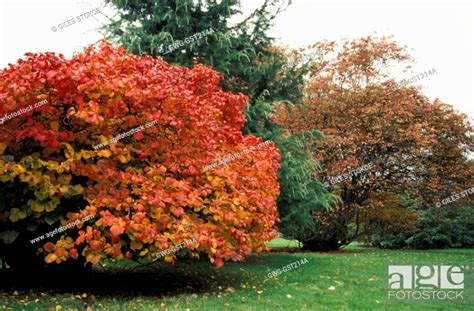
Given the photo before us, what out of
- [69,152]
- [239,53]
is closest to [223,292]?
[69,152]

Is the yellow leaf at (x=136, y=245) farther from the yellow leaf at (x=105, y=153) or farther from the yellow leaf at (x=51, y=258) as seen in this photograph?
the yellow leaf at (x=105, y=153)

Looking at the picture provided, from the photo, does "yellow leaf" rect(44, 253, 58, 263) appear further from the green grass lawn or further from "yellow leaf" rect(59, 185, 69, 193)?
"yellow leaf" rect(59, 185, 69, 193)

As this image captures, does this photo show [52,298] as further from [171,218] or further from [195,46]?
[195,46]

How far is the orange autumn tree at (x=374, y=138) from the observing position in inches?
869

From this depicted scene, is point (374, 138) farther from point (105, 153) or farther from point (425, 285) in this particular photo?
point (105, 153)

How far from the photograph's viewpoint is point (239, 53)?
46.4 ft

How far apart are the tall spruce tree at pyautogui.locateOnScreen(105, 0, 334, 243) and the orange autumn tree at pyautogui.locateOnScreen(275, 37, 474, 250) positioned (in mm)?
6434

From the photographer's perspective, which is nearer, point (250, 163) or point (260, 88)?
point (250, 163)

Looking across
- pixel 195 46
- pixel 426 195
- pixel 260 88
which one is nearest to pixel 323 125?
pixel 426 195

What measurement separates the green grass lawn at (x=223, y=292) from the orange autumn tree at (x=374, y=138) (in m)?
9.83

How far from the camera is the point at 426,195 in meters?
23.7

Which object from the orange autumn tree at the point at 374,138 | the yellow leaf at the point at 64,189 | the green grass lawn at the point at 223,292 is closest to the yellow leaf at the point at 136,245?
the green grass lawn at the point at 223,292

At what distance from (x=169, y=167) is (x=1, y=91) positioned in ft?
8.59

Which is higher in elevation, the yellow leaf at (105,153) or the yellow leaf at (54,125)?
the yellow leaf at (54,125)
